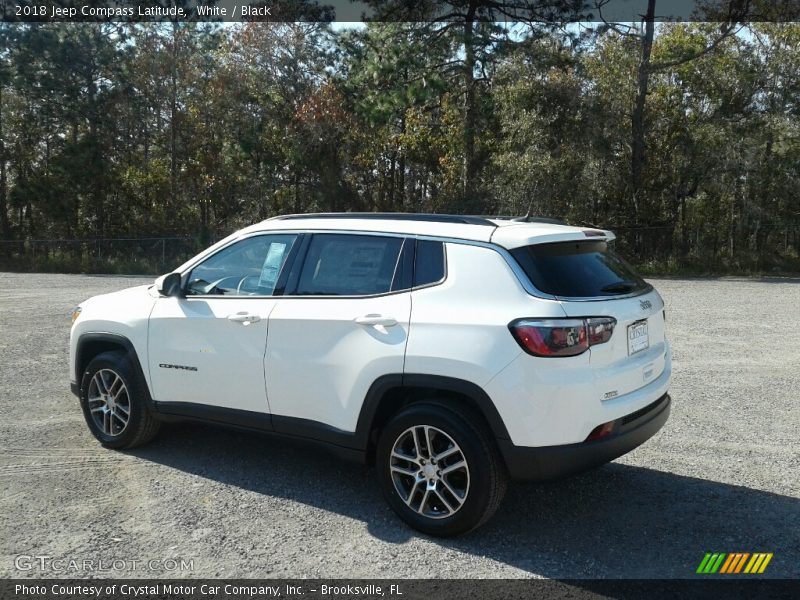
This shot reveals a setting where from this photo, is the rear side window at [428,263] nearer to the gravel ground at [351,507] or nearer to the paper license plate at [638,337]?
the paper license plate at [638,337]

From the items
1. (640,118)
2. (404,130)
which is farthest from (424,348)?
(404,130)

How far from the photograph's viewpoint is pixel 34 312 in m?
13.9

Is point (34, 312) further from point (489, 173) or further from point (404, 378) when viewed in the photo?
point (489, 173)

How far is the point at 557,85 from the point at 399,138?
830 cm

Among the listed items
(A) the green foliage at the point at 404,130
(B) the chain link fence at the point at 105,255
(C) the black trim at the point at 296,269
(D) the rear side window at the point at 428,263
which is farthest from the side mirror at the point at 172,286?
(B) the chain link fence at the point at 105,255

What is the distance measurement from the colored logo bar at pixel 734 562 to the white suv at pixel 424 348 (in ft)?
2.31

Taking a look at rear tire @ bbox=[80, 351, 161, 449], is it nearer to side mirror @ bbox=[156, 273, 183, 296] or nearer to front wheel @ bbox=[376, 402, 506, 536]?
side mirror @ bbox=[156, 273, 183, 296]

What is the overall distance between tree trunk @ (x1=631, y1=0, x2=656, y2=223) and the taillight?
2253 centimetres

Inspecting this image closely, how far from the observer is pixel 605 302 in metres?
4.03

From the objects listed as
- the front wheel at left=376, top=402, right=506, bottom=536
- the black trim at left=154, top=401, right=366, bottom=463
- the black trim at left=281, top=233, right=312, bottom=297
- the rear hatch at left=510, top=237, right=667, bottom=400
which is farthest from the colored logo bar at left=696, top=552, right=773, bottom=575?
the black trim at left=281, top=233, right=312, bottom=297

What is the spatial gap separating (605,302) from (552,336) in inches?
18.9

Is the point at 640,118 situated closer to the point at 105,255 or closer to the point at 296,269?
the point at 105,255

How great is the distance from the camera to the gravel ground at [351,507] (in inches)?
151

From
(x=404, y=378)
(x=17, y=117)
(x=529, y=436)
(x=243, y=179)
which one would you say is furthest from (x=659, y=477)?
(x=17, y=117)
